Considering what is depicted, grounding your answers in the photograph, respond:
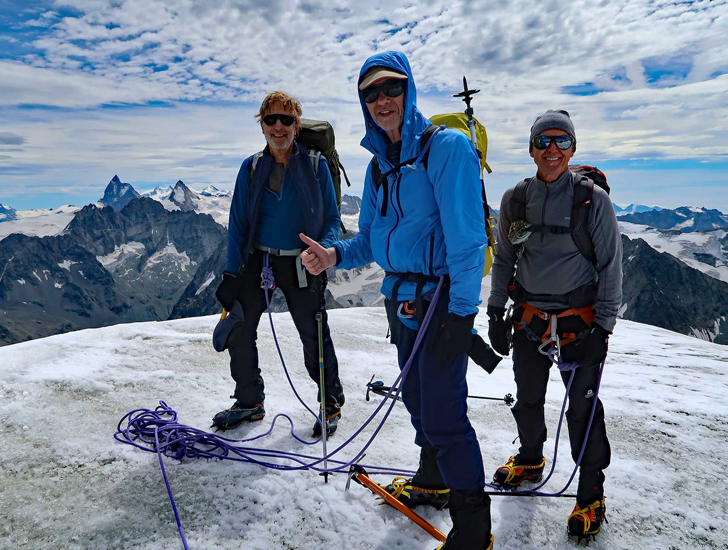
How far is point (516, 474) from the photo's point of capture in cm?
505

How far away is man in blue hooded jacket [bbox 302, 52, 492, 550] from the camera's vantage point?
3465mm

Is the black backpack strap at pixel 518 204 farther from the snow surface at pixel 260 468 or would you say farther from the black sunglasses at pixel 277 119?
the snow surface at pixel 260 468

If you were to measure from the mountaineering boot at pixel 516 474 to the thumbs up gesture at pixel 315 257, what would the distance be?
310 centimetres

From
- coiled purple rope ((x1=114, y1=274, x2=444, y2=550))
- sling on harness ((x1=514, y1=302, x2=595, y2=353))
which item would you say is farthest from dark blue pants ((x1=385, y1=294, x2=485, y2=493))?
coiled purple rope ((x1=114, y1=274, x2=444, y2=550))

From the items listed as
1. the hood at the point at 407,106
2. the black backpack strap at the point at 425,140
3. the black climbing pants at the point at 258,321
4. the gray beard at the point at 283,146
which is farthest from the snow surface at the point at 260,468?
the gray beard at the point at 283,146

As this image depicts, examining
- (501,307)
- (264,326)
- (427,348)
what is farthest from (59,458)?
(264,326)

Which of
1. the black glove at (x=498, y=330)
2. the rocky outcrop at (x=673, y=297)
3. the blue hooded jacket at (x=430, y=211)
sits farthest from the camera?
the rocky outcrop at (x=673, y=297)

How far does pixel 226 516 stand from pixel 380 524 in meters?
1.53

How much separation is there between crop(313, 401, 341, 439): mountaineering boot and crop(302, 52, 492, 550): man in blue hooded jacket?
2.58m

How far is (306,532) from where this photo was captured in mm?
4277

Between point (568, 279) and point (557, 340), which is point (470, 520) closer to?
point (557, 340)

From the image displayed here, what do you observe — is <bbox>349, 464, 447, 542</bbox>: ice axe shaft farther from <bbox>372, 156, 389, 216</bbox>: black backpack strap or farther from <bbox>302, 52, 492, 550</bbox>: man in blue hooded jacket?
<bbox>372, 156, 389, 216</bbox>: black backpack strap

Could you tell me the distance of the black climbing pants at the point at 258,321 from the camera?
6.06m

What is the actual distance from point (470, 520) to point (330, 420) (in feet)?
9.67
